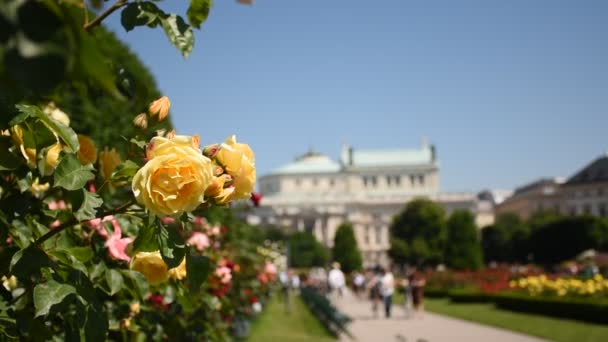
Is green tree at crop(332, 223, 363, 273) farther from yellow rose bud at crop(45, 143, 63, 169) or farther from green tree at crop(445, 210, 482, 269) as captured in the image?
yellow rose bud at crop(45, 143, 63, 169)

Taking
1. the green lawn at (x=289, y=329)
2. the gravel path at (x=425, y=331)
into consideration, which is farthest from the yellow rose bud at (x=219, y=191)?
the gravel path at (x=425, y=331)

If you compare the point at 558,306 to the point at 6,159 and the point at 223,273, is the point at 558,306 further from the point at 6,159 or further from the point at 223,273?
the point at 6,159

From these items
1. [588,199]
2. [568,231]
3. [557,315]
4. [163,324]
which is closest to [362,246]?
[588,199]

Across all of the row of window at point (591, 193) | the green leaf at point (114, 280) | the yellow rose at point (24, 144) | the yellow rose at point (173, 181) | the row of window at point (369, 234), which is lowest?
the green leaf at point (114, 280)

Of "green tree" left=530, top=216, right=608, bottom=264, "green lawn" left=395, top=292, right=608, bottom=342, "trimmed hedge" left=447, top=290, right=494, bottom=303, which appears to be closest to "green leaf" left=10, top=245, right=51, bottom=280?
"green lawn" left=395, top=292, right=608, bottom=342

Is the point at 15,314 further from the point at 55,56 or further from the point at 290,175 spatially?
the point at 290,175

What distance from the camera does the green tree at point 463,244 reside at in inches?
2232

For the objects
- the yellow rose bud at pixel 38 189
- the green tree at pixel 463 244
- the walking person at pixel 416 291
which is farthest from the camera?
the green tree at pixel 463 244

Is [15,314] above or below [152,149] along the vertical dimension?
below

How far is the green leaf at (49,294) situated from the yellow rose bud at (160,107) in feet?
1.56

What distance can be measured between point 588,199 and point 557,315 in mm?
81201

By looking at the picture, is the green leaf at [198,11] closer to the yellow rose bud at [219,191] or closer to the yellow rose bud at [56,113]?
the yellow rose bud at [219,191]

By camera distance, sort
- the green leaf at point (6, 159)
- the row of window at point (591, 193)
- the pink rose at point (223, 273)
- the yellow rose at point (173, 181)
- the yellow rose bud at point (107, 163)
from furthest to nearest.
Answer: the row of window at point (591, 193), the pink rose at point (223, 273), the yellow rose bud at point (107, 163), the green leaf at point (6, 159), the yellow rose at point (173, 181)

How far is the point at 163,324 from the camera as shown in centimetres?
328
